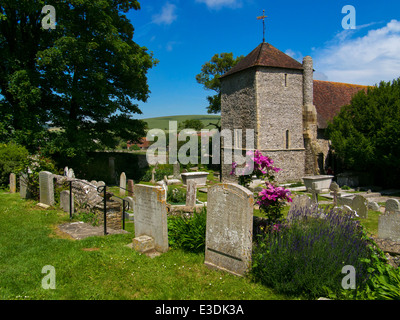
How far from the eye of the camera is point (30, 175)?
11367mm

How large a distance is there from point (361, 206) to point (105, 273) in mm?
10117

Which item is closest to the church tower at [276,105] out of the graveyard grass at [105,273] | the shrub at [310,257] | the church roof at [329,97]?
the church roof at [329,97]

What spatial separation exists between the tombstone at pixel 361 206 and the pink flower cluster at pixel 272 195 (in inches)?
276

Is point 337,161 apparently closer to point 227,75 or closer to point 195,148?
point 227,75

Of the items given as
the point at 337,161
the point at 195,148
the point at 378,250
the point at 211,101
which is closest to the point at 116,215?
the point at 378,250

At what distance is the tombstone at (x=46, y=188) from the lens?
10094 mm

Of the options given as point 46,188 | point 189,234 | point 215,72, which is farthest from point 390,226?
point 215,72

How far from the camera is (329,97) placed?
87.0ft

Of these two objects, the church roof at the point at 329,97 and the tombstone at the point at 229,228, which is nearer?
the tombstone at the point at 229,228

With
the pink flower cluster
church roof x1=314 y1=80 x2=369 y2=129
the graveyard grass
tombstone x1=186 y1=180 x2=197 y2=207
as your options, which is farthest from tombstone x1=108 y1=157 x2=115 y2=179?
the pink flower cluster

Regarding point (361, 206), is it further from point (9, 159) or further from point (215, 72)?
point (215, 72)

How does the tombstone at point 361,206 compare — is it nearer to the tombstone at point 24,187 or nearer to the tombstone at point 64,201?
the tombstone at point 64,201

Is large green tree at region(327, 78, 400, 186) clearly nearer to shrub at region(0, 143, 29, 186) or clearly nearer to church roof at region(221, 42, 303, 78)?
church roof at region(221, 42, 303, 78)
